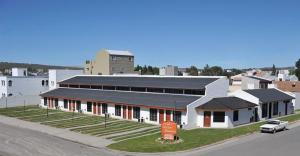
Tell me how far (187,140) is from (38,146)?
48.5ft

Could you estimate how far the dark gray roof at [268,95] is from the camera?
56.4m

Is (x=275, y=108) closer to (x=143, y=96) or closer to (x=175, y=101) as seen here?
(x=175, y=101)

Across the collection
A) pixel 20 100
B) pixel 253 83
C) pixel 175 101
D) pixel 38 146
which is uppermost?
pixel 253 83

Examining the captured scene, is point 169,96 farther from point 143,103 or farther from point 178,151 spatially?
point 178,151

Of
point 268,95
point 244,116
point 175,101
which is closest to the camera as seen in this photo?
point 175,101

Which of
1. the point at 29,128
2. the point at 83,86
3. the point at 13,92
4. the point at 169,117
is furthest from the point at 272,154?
Result: the point at 13,92

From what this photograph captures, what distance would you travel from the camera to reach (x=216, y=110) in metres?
46.6

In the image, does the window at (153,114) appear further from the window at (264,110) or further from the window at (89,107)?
the window at (264,110)

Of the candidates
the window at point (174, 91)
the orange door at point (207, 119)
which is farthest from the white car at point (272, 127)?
the window at point (174, 91)

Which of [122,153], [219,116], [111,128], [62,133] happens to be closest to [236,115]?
[219,116]

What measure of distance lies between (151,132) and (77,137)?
8.62 m

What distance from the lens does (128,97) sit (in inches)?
2229

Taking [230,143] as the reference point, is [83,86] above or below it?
above

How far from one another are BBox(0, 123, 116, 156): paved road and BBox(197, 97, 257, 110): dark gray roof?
18380mm
